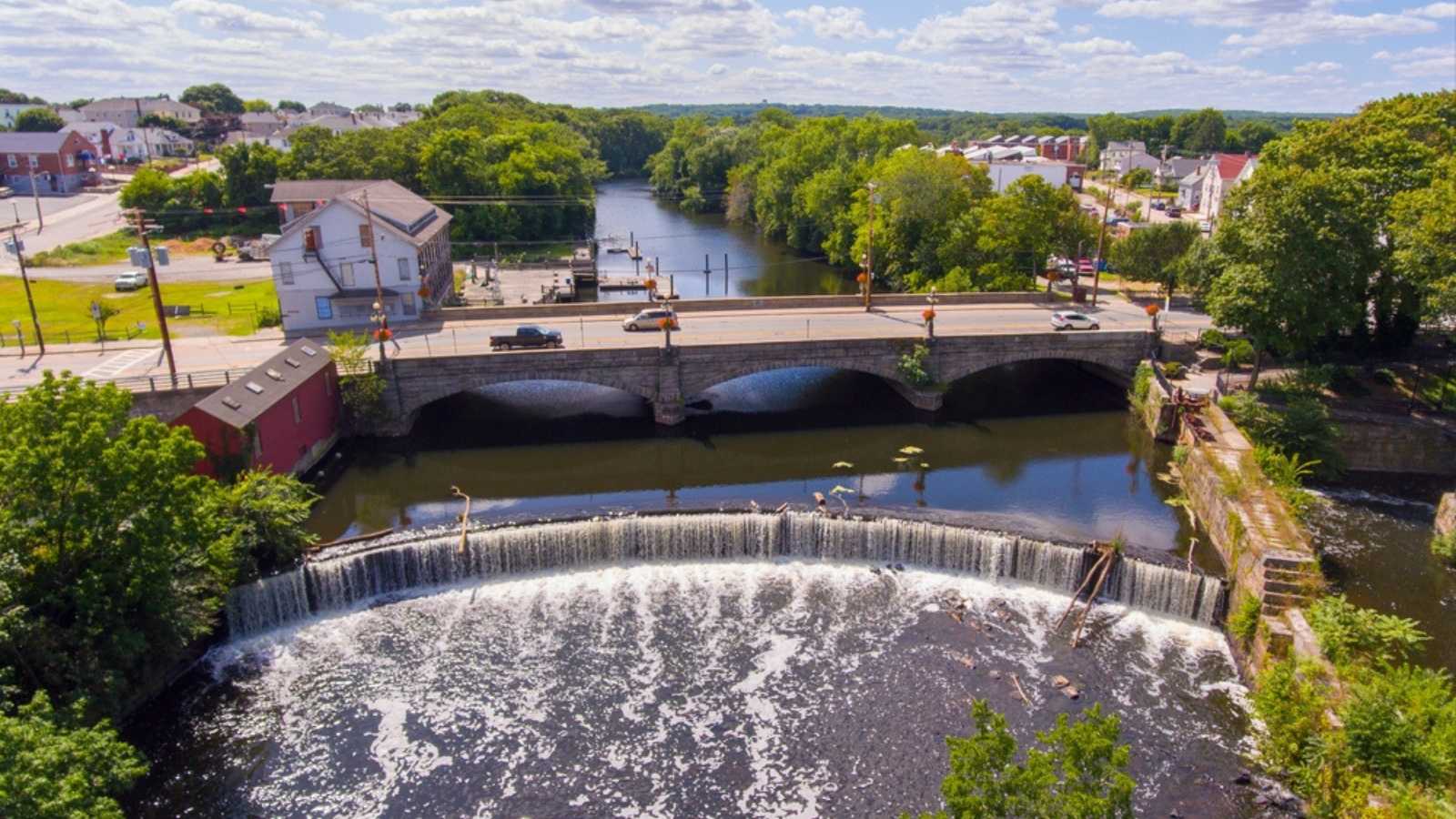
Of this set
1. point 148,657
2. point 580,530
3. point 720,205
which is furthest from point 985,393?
point 720,205

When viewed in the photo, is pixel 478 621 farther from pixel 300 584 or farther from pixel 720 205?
pixel 720 205

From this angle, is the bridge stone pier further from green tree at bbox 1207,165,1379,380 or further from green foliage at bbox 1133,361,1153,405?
green tree at bbox 1207,165,1379,380

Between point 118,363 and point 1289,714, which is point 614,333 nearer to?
point 118,363

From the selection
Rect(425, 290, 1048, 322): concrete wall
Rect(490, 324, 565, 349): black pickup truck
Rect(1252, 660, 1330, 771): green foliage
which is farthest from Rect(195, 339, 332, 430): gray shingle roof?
Rect(1252, 660, 1330, 771): green foliage

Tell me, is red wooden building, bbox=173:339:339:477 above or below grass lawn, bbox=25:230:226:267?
below

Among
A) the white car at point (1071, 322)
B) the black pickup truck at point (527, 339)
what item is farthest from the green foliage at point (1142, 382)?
the black pickup truck at point (527, 339)

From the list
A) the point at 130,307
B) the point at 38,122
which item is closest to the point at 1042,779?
the point at 130,307
